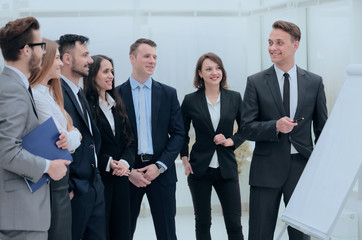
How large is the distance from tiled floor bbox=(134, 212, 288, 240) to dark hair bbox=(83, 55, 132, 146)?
2067 millimetres

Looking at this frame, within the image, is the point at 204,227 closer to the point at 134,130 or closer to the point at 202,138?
the point at 202,138

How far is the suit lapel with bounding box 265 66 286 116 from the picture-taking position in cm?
351

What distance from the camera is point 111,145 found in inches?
145

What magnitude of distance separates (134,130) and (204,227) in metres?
0.98

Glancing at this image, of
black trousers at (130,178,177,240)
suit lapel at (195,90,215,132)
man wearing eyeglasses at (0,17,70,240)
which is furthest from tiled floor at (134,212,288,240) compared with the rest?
man wearing eyeglasses at (0,17,70,240)

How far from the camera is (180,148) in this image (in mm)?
4039

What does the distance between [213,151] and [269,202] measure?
744mm

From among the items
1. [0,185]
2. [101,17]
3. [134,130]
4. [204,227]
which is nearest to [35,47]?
[0,185]

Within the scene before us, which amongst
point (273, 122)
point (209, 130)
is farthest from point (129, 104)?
point (273, 122)

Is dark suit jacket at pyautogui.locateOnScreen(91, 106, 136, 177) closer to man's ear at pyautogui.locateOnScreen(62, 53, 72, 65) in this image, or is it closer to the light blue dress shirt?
the light blue dress shirt

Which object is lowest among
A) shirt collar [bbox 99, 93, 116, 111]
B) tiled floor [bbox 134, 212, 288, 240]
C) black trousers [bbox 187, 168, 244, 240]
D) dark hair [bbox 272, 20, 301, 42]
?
tiled floor [bbox 134, 212, 288, 240]

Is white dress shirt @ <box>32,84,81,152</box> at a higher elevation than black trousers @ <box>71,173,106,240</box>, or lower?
higher

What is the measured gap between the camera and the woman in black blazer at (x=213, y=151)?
4.12 meters

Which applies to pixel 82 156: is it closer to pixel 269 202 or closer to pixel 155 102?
pixel 155 102
